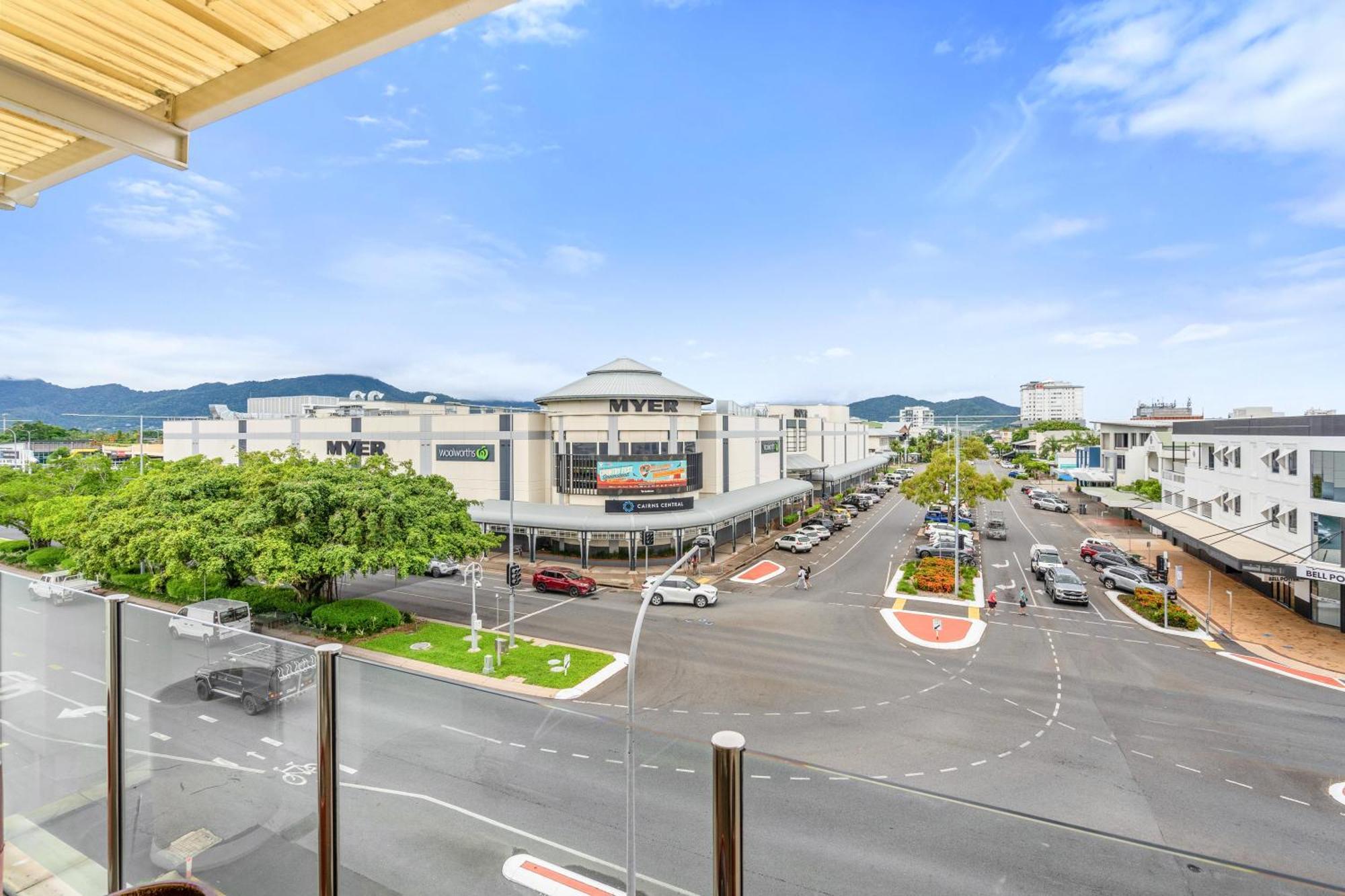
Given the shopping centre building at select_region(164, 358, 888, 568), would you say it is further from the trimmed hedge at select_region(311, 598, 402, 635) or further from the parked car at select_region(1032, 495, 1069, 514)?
the parked car at select_region(1032, 495, 1069, 514)

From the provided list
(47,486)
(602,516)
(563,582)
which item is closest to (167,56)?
(563,582)

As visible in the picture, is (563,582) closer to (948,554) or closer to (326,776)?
(948,554)

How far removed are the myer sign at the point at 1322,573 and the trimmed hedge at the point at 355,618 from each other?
1143 inches

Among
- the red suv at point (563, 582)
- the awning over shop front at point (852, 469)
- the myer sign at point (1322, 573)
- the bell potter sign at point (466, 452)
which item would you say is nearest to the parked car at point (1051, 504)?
the awning over shop front at point (852, 469)

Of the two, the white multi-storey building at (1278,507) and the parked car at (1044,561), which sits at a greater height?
the white multi-storey building at (1278,507)

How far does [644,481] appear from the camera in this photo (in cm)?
3206

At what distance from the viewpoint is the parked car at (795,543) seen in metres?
35.6

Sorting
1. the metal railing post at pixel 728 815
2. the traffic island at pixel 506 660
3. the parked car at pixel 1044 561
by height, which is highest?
the metal railing post at pixel 728 815

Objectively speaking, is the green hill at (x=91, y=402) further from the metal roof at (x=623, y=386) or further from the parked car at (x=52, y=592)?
the parked car at (x=52, y=592)

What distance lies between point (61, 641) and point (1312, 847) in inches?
631

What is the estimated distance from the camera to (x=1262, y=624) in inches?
856

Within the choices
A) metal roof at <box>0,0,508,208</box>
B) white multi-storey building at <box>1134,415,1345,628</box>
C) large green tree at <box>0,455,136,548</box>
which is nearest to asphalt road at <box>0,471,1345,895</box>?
metal roof at <box>0,0,508,208</box>

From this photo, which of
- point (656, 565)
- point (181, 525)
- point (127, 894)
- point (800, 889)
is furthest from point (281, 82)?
point (656, 565)

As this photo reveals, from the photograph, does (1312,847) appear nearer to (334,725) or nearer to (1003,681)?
(1003,681)
